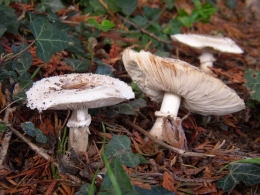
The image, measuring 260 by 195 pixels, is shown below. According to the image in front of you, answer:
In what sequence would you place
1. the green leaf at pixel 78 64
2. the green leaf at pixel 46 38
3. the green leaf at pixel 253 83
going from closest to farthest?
the green leaf at pixel 46 38 → the green leaf at pixel 78 64 → the green leaf at pixel 253 83

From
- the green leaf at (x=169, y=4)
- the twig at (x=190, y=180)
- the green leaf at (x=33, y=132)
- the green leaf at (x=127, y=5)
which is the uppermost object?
the green leaf at (x=169, y=4)

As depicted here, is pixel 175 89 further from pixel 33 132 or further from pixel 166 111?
pixel 33 132

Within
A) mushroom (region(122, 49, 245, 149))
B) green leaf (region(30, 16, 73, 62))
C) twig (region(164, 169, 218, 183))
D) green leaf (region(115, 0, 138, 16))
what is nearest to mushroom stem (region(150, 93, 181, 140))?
mushroom (region(122, 49, 245, 149))

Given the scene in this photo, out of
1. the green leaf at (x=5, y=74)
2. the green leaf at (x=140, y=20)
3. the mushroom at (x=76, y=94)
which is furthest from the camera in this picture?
the green leaf at (x=140, y=20)

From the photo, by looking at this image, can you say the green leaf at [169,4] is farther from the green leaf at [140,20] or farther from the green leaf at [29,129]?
the green leaf at [29,129]

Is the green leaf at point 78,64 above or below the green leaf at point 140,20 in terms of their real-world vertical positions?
below

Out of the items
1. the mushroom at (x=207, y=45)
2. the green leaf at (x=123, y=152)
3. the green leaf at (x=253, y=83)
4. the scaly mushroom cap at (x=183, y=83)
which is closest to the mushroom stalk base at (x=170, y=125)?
the scaly mushroom cap at (x=183, y=83)

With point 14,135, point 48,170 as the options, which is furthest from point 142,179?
point 14,135
